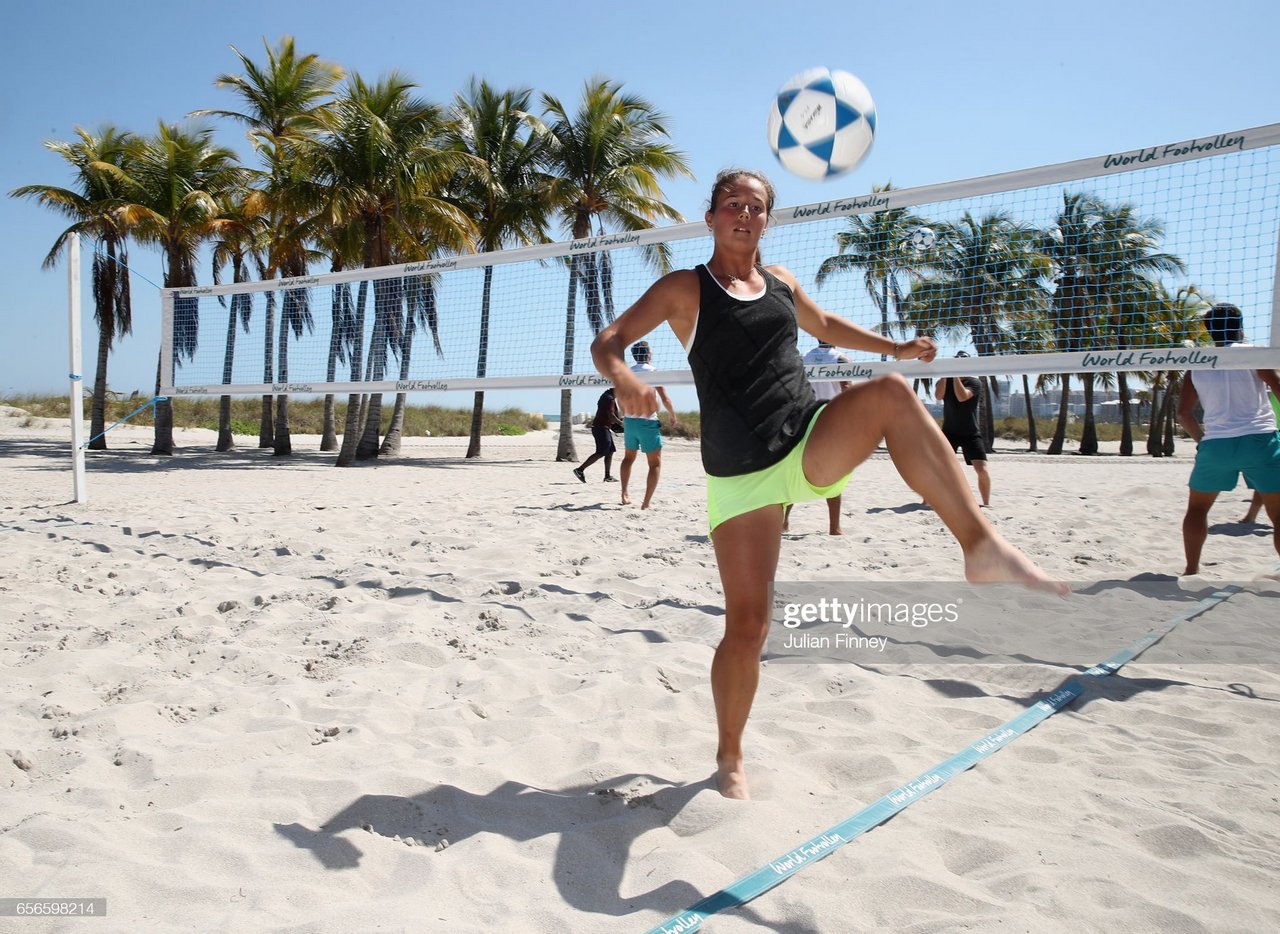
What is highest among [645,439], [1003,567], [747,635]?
[645,439]

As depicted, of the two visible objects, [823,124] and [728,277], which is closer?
[728,277]

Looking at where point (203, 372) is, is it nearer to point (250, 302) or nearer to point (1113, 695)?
point (1113, 695)

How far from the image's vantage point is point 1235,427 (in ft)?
14.0

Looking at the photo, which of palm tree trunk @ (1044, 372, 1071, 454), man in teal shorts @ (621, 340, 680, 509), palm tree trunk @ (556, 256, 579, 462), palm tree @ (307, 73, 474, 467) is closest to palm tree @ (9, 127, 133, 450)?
palm tree @ (307, 73, 474, 467)

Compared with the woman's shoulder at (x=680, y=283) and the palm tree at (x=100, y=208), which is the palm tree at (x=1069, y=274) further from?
the palm tree at (x=100, y=208)

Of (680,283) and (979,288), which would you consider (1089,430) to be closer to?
(979,288)

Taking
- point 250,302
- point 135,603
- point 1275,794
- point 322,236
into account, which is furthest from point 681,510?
point 250,302

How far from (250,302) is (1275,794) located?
71.2ft

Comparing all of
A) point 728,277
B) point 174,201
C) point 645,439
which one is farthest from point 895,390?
point 174,201

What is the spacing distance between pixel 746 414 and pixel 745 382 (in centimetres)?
8

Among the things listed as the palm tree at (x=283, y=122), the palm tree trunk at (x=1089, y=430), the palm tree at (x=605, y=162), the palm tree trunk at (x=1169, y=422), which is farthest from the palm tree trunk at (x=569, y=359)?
the palm tree trunk at (x=1169, y=422)

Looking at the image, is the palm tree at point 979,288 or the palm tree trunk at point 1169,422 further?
the palm tree trunk at point 1169,422

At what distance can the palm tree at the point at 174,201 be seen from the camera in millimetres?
16906

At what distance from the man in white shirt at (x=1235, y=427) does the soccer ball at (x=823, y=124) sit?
209 cm
